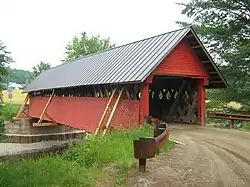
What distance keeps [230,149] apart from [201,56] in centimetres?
685

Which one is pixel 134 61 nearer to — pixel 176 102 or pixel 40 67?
pixel 176 102

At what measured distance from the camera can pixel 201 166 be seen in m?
7.96

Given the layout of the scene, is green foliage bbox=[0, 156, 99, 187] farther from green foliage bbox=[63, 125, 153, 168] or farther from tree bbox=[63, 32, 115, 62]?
tree bbox=[63, 32, 115, 62]

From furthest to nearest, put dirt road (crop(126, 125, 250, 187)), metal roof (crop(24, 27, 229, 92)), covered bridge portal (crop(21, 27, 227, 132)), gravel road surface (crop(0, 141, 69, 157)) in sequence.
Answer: gravel road surface (crop(0, 141, 69, 157)) → covered bridge portal (crop(21, 27, 227, 132)) → metal roof (crop(24, 27, 229, 92)) → dirt road (crop(126, 125, 250, 187))

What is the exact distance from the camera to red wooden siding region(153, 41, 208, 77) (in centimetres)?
1519

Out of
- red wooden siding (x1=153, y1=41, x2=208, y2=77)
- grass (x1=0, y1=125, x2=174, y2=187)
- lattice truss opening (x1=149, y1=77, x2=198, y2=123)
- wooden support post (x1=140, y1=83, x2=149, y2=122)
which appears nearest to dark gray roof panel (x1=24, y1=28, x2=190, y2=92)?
red wooden siding (x1=153, y1=41, x2=208, y2=77)

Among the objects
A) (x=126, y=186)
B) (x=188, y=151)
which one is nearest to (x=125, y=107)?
(x=188, y=151)

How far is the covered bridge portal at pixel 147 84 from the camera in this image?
48.2ft

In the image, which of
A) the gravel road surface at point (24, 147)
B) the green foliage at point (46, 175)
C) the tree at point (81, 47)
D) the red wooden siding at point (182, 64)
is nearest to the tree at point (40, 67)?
the tree at point (81, 47)

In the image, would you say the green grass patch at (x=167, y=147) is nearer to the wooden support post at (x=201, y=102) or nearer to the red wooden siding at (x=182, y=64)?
the red wooden siding at (x=182, y=64)

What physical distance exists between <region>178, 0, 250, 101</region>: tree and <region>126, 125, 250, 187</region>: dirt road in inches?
360

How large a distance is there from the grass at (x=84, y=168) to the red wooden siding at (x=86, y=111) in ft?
15.7

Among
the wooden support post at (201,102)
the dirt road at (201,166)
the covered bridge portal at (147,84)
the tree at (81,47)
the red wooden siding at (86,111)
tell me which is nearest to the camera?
the dirt road at (201,166)

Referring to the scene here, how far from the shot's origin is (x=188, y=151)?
33.1 feet
